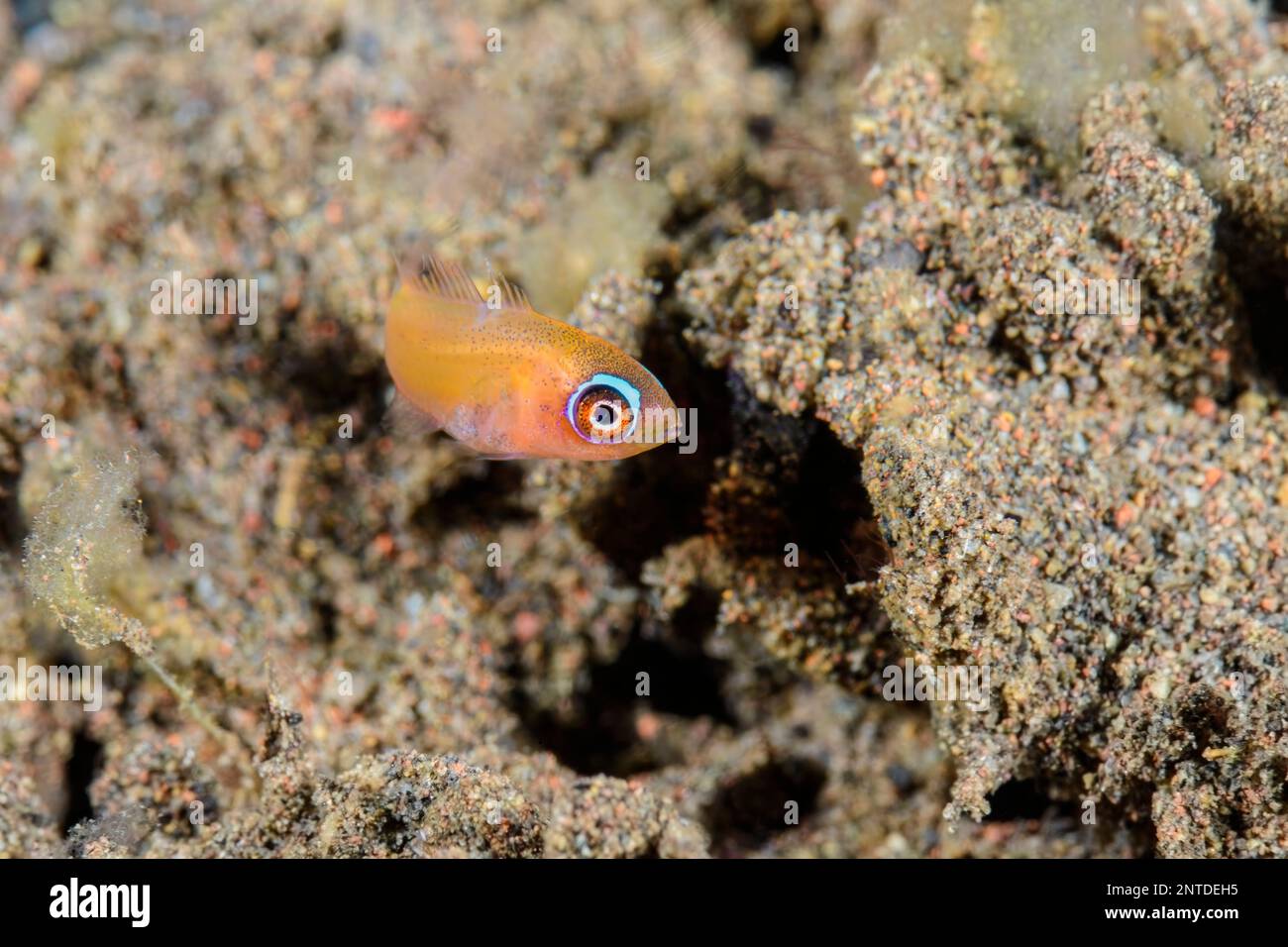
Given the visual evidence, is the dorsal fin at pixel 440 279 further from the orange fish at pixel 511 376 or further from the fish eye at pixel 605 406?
the fish eye at pixel 605 406

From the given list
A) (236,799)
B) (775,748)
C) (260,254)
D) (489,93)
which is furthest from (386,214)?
(775,748)

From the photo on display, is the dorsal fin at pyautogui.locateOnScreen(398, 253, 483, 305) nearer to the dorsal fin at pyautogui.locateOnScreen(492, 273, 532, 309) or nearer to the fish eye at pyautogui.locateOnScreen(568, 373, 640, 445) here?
the dorsal fin at pyautogui.locateOnScreen(492, 273, 532, 309)

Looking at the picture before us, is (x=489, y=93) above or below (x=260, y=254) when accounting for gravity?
above

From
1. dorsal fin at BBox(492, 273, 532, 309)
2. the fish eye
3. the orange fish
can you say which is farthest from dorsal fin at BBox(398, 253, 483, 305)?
the fish eye

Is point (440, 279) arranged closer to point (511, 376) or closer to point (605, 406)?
point (511, 376)

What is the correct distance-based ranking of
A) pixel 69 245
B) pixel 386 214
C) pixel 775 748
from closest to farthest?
1. pixel 775 748
2. pixel 386 214
3. pixel 69 245

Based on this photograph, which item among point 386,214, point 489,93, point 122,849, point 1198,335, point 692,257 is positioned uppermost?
point 489,93

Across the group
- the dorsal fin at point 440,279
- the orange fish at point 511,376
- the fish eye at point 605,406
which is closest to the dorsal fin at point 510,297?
the orange fish at point 511,376

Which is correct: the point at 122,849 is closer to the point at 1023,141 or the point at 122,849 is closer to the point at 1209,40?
the point at 1023,141
